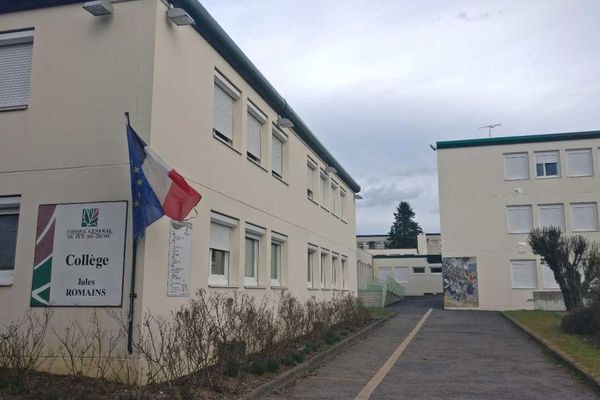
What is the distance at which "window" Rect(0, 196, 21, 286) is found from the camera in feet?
30.7

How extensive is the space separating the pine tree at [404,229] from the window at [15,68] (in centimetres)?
8219

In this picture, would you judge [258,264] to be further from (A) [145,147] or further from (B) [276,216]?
(A) [145,147]

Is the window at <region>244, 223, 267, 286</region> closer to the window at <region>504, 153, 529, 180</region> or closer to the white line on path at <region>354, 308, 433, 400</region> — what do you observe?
the white line on path at <region>354, 308, 433, 400</region>

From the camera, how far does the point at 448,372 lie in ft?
36.4

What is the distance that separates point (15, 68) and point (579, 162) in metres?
32.3

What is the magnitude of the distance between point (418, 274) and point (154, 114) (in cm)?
4821

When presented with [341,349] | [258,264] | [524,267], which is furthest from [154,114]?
[524,267]

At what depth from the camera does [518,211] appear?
3500cm

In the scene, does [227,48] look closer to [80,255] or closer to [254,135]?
[254,135]

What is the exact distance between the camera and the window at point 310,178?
804 inches

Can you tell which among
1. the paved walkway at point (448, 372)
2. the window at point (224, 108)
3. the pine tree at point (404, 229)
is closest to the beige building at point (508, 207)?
the paved walkway at point (448, 372)

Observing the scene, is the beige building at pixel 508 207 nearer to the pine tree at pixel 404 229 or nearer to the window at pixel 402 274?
the window at pixel 402 274

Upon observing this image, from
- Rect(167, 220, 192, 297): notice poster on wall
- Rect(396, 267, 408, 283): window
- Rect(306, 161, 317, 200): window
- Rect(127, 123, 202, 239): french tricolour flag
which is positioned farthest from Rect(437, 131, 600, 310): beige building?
Rect(127, 123, 202, 239): french tricolour flag

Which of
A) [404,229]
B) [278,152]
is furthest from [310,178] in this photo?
[404,229]
